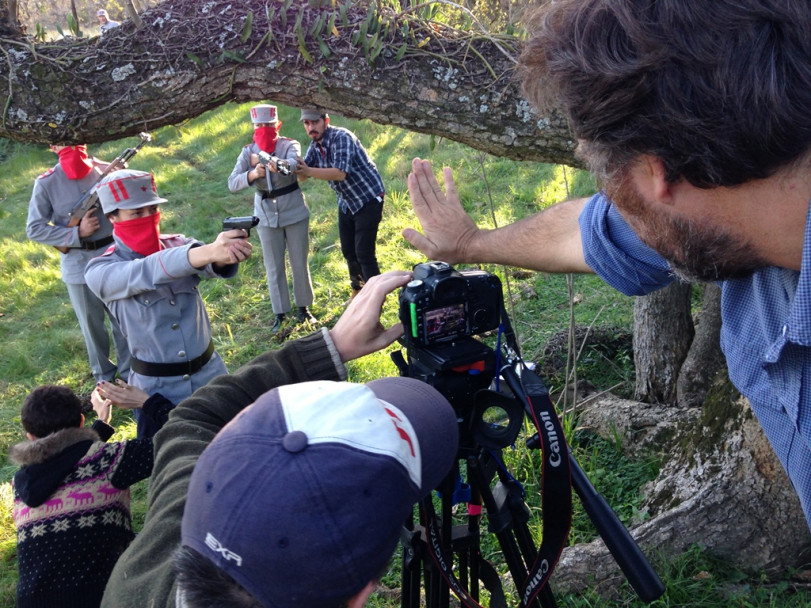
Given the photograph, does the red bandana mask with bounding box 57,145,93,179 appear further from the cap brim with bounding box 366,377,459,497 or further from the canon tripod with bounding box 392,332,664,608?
the cap brim with bounding box 366,377,459,497

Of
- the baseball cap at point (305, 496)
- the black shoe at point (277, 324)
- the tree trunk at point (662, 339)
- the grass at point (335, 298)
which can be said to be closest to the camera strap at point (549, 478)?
the baseball cap at point (305, 496)

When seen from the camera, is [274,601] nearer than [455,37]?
Yes

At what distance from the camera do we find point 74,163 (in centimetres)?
514

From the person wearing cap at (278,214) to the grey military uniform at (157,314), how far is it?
8.43 feet

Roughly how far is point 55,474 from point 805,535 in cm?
289

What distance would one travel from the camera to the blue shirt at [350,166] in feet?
19.9

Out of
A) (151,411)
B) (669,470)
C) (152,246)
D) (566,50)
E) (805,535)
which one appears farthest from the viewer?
(152,246)

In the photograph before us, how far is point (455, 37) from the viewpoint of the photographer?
262cm

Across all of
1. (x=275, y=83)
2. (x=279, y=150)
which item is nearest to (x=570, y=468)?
(x=275, y=83)

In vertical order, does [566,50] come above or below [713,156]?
above

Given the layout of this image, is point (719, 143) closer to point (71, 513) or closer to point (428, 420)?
point (428, 420)

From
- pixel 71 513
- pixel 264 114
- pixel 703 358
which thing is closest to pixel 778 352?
pixel 703 358

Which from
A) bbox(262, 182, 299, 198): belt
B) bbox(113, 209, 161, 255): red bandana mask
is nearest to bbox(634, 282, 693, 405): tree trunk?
bbox(113, 209, 161, 255): red bandana mask

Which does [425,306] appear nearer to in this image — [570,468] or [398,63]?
[570,468]
